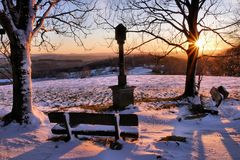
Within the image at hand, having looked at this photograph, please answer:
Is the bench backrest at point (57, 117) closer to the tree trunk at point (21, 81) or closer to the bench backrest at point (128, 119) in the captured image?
the bench backrest at point (128, 119)

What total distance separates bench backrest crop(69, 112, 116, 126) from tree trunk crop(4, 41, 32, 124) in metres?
2.70

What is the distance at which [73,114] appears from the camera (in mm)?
7461

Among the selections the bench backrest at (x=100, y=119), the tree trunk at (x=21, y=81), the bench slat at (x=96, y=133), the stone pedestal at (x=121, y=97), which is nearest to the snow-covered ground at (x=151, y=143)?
the bench slat at (x=96, y=133)

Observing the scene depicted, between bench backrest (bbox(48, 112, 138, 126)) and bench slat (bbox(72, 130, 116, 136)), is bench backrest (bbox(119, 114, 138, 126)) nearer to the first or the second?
bench backrest (bbox(48, 112, 138, 126))

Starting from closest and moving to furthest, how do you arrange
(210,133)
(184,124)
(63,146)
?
(63,146), (210,133), (184,124)

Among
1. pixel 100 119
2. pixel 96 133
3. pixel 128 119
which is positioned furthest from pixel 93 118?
pixel 128 119

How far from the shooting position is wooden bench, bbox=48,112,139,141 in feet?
23.8

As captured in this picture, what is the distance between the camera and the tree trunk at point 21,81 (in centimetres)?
952

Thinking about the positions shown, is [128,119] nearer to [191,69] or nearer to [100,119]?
[100,119]

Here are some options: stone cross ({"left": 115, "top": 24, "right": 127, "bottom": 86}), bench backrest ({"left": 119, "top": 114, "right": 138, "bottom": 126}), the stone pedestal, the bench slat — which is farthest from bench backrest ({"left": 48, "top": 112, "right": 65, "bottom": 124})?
stone cross ({"left": 115, "top": 24, "right": 127, "bottom": 86})

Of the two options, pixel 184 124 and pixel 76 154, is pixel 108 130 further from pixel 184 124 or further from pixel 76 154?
pixel 184 124

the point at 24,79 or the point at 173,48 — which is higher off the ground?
the point at 173,48

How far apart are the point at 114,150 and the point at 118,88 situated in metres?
6.68

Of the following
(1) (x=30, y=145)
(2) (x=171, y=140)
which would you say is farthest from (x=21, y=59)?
(2) (x=171, y=140)
